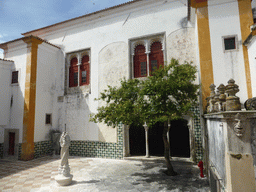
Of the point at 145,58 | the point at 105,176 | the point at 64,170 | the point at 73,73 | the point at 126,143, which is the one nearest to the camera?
the point at 64,170

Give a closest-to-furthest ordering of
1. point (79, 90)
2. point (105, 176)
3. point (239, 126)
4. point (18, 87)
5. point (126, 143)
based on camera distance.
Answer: point (239, 126) < point (105, 176) < point (126, 143) < point (18, 87) < point (79, 90)

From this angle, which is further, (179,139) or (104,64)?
(104,64)

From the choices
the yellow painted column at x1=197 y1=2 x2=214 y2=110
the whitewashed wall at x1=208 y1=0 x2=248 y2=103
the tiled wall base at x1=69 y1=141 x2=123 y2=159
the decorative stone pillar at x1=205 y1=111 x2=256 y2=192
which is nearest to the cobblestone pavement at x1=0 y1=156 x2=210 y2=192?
the tiled wall base at x1=69 y1=141 x2=123 y2=159

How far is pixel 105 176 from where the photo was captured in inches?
236

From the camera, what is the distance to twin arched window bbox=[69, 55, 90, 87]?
394 inches

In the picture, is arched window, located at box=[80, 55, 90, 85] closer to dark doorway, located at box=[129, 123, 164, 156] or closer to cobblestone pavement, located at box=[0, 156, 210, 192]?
dark doorway, located at box=[129, 123, 164, 156]

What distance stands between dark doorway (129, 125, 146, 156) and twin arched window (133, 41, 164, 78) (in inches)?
106

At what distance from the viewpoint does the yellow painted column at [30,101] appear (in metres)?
8.70

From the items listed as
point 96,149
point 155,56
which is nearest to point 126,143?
point 96,149

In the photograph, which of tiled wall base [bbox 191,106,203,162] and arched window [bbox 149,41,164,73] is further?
arched window [bbox 149,41,164,73]

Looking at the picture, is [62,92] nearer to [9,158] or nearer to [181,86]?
[9,158]

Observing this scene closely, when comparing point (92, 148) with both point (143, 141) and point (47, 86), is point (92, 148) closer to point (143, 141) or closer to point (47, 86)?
point (143, 141)

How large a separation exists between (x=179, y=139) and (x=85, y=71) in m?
6.26

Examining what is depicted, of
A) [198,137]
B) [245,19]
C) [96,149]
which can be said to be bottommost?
[96,149]
